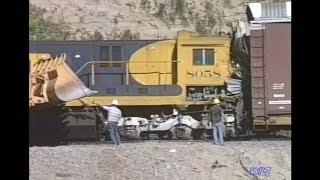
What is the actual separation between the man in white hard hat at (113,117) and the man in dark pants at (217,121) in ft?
6.88

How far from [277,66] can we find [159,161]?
3578 millimetres

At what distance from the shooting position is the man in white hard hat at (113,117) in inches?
472

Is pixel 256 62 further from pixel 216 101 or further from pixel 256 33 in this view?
pixel 216 101

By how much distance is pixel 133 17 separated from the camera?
18406mm

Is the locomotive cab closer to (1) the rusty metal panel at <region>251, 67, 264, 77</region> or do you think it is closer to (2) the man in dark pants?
(2) the man in dark pants

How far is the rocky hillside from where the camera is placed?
653 inches

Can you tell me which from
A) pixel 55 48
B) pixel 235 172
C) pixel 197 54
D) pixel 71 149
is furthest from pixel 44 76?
pixel 235 172

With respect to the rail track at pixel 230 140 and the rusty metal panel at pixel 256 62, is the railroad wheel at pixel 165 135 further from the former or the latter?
the rusty metal panel at pixel 256 62

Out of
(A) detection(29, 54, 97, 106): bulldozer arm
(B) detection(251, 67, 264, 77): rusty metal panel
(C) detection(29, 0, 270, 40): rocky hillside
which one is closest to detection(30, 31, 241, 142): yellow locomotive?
(A) detection(29, 54, 97, 106): bulldozer arm

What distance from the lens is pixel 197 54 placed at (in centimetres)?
1312

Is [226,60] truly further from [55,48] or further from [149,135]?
[55,48]

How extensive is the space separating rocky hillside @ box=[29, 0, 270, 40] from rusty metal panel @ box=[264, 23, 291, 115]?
3.98 m

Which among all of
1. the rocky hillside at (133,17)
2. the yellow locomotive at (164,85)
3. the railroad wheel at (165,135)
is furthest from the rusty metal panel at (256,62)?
the rocky hillside at (133,17)

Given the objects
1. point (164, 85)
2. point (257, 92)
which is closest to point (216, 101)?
point (257, 92)
